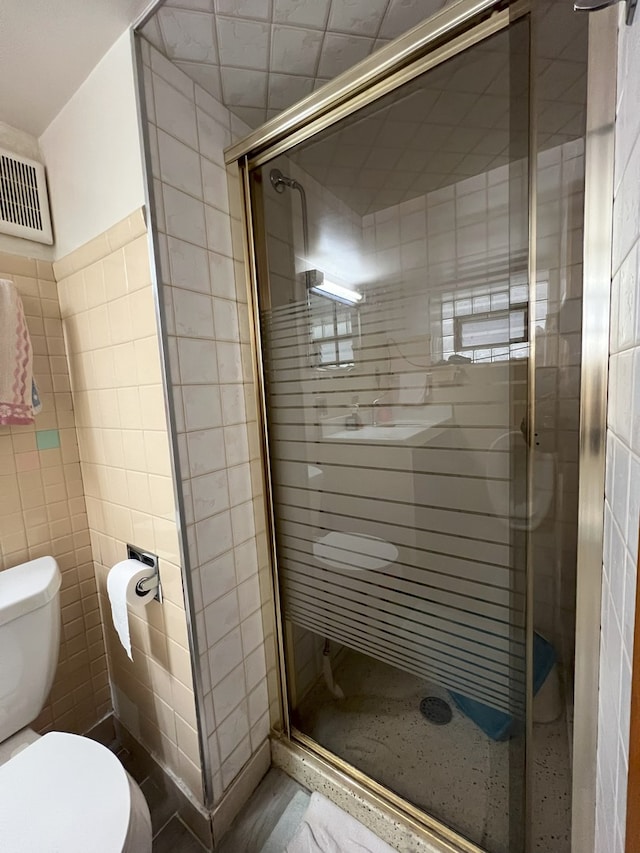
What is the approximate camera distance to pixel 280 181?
3.65 ft

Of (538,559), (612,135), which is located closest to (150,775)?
(538,559)

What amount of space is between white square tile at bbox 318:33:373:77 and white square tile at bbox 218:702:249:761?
6.28 feet

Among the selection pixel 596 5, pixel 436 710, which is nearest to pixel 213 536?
pixel 436 710

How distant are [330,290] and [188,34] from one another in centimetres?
68

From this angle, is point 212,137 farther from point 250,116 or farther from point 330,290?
point 330,290

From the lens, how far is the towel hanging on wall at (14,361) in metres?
0.99

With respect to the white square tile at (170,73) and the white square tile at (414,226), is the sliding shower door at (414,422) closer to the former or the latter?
the white square tile at (414,226)

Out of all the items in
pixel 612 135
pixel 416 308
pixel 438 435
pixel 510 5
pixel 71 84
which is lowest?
pixel 438 435

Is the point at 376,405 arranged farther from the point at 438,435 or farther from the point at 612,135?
the point at 612,135

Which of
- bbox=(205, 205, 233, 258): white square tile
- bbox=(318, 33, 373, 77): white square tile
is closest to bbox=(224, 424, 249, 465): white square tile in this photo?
bbox=(205, 205, 233, 258): white square tile

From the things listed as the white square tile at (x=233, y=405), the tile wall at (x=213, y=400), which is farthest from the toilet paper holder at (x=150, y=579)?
Result: the white square tile at (x=233, y=405)

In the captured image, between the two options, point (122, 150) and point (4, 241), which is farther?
point (4, 241)

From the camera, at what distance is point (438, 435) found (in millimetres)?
902

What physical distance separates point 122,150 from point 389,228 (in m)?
0.72
